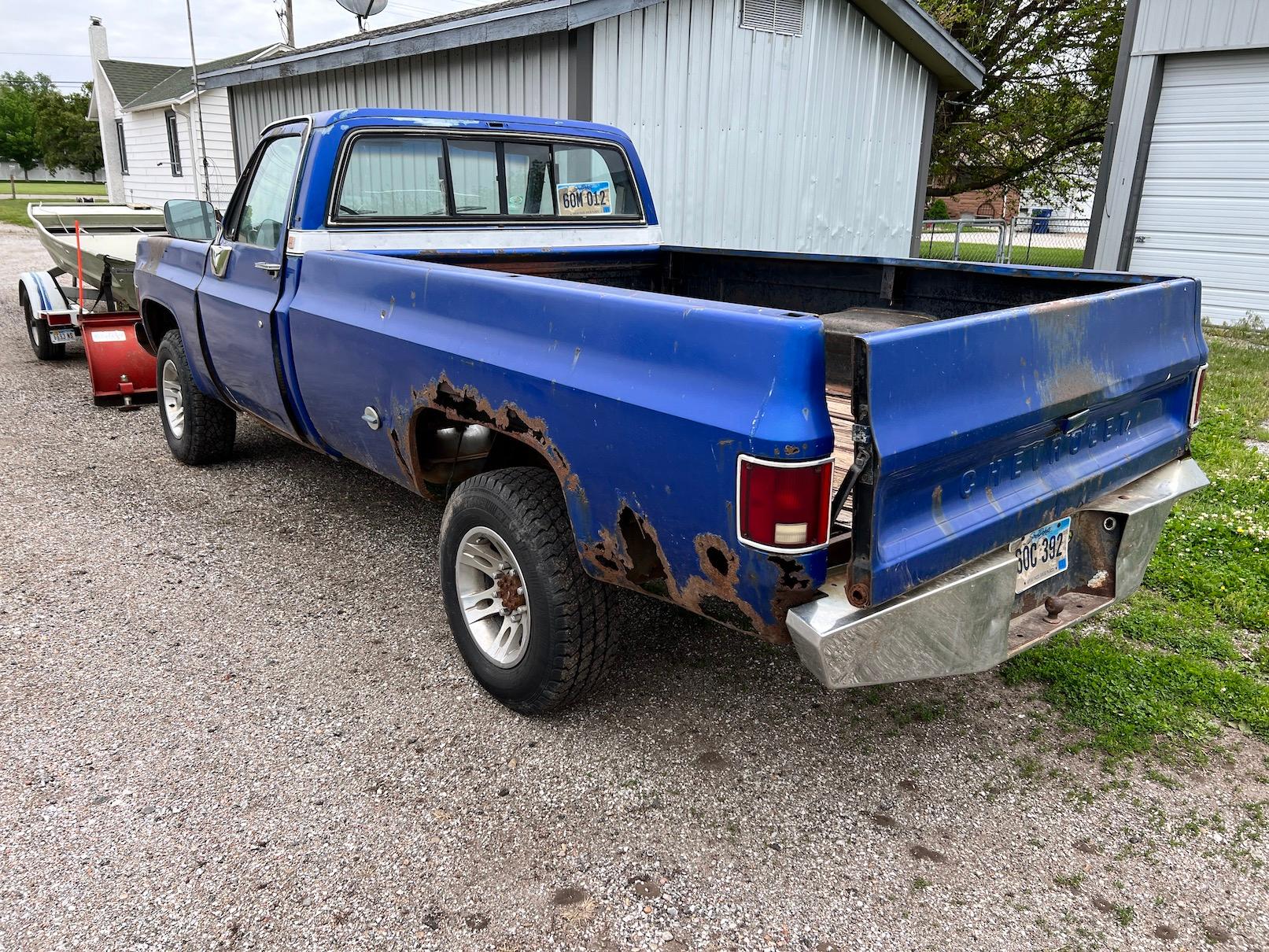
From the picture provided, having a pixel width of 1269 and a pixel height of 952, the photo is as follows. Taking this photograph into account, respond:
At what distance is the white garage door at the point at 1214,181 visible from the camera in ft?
34.8

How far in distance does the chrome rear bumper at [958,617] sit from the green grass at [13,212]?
2808cm

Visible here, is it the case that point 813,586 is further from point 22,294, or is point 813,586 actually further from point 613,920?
point 22,294

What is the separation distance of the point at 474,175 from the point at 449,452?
161 cm

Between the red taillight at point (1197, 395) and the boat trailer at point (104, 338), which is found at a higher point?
the red taillight at point (1197, 395)

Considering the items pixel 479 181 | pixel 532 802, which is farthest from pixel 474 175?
pixel 532 802

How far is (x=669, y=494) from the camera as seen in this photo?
7.63ft

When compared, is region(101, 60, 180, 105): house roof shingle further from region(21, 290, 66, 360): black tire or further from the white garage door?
the white garage door

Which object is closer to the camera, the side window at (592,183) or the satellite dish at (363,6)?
the side window at (592,183)

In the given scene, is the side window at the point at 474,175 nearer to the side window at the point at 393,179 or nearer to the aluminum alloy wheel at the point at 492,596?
the side window at the point at 393,179

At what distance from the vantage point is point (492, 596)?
3.21 meters

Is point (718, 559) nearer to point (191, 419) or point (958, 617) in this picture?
point (958, 617)

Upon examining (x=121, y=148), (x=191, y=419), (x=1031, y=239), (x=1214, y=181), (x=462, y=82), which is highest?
(x=121, y=148)

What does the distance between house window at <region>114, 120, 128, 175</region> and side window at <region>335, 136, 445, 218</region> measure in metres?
28.4

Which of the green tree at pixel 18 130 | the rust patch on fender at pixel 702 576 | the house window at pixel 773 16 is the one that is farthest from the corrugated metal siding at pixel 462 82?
the green tree at pixel 18 130
